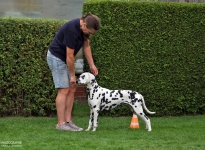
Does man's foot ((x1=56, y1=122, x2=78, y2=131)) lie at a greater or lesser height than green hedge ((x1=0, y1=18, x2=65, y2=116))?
lesser

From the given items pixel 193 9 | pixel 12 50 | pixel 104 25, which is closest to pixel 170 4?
pixel 193 9

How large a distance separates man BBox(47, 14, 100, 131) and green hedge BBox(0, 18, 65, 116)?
1.28 metres

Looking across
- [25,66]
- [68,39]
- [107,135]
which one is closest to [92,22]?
[68,39]

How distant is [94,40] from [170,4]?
162 cm

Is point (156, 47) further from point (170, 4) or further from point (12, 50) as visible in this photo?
point (12, 50)

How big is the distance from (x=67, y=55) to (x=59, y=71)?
0.39 metres

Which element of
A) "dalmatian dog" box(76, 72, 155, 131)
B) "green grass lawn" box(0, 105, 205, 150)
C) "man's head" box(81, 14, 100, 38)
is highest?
"man's head" box(81, 14, 100, 38)

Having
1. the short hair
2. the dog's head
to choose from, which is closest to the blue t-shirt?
the short hair

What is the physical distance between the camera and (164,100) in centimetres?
873

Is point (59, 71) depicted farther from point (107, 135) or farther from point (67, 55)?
point (107, 135)

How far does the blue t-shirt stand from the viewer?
21.6 ft

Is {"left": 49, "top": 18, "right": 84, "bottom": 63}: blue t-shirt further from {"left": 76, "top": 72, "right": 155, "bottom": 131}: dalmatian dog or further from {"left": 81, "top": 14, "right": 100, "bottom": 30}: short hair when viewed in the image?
{"left": 76, "top": 72, "right": 155, "bottom": 131}: dalmatian dog

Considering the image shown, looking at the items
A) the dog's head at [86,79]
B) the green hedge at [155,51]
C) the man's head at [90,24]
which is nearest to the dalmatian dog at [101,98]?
the dog's head at [86,79]

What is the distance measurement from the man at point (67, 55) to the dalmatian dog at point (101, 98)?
22cm
